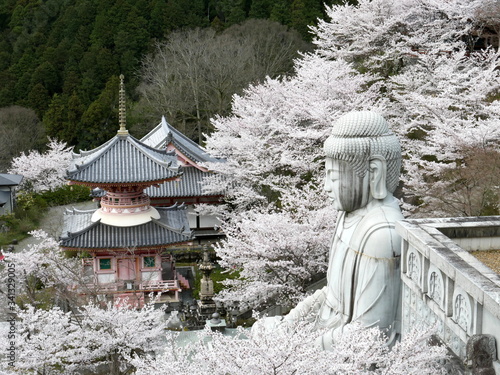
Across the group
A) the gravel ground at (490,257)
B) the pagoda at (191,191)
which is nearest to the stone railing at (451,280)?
the gravel ground at (490,257)

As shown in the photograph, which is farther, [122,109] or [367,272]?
[122,109]

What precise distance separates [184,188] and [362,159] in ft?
57.1

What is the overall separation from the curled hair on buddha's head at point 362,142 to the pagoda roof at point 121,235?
1151 cm

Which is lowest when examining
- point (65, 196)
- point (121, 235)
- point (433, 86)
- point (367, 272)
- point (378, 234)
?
point (121, 235)

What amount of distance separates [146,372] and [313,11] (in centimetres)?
4193

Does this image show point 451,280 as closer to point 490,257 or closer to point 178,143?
point 490,257

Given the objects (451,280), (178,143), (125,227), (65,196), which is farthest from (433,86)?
(65,196)

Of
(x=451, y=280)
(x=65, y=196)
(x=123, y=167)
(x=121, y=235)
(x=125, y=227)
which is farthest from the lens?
(x=65, y=196)

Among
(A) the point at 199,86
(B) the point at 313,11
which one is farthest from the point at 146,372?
(B) the point at 313,11

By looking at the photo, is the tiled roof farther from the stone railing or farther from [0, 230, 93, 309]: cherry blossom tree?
the stone railing

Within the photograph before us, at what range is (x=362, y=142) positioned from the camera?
6363mm

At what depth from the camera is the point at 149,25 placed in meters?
47.6

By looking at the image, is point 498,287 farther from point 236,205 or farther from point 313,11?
point 313,11

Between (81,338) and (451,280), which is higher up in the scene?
(451,280)
